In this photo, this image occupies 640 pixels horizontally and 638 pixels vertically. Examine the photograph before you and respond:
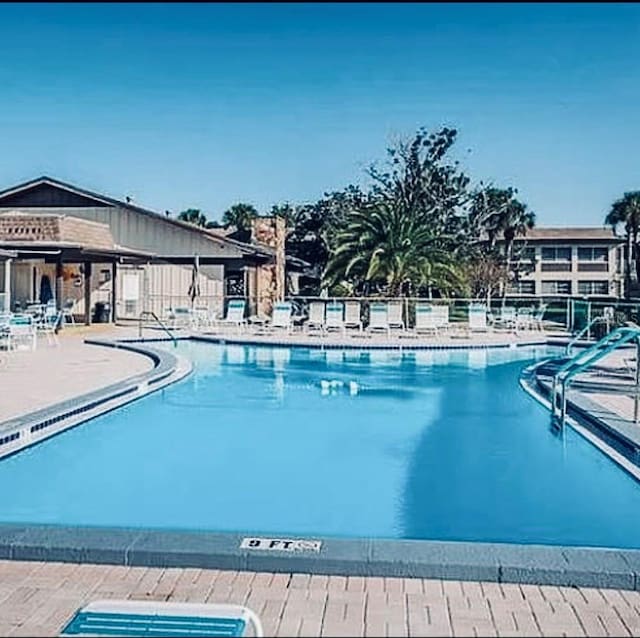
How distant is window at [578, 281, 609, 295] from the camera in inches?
2126

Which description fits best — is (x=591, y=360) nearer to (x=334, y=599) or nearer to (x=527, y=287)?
(x=334, y=599)

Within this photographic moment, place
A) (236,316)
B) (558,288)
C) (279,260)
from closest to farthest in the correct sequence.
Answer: (236,316) < (279,260) < (558,288)

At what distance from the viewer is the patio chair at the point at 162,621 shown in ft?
7.59

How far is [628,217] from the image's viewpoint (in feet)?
152

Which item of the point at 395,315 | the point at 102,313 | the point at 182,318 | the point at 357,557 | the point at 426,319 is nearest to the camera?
the point at 357,557

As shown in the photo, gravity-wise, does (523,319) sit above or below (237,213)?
below

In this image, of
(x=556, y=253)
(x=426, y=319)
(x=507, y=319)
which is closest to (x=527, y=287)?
(x=556, y=253)

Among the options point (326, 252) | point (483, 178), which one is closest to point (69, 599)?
point (326, 252)

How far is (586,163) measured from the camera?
A: 2130 centimetres

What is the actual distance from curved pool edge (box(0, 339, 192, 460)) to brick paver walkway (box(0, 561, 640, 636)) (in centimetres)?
376

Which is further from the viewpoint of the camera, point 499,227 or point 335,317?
point 499,227

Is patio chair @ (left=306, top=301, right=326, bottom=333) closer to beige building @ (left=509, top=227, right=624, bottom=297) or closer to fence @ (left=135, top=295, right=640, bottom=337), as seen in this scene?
fence @ (left=135, top=295, right=640, bottom=337)

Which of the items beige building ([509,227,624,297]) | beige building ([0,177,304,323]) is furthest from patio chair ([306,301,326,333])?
beige building ([509,227,624,297])

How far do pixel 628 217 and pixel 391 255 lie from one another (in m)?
25.6
